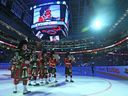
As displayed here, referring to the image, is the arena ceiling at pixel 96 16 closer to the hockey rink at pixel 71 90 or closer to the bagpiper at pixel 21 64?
the hockey rink at pixel 71 90

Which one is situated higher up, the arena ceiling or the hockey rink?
the arena ceiling

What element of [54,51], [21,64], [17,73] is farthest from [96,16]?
[17,73]

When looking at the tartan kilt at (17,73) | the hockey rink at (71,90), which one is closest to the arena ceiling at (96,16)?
the hockey rink at (71,90)

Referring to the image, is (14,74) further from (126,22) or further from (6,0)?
(126,22)

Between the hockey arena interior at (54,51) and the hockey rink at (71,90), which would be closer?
the hockey rink at (71,90)

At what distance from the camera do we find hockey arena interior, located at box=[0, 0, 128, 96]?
796 cm

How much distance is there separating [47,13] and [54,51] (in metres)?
5.89

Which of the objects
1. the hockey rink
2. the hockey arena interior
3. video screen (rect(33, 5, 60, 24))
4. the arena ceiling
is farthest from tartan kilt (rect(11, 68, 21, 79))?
video screen (rect(33, 5, 60, 24))

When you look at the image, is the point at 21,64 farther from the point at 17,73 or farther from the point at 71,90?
the point at 71,90

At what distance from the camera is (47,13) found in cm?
1761

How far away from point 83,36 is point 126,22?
15.9m

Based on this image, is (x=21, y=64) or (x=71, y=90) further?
(x=71, y=90)

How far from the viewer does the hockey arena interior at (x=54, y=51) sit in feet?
26.1

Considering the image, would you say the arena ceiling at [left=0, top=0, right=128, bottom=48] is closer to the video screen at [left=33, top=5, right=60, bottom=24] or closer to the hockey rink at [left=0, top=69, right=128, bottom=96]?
the video screen at [left=33, top=5, right=60, bottom=24]
